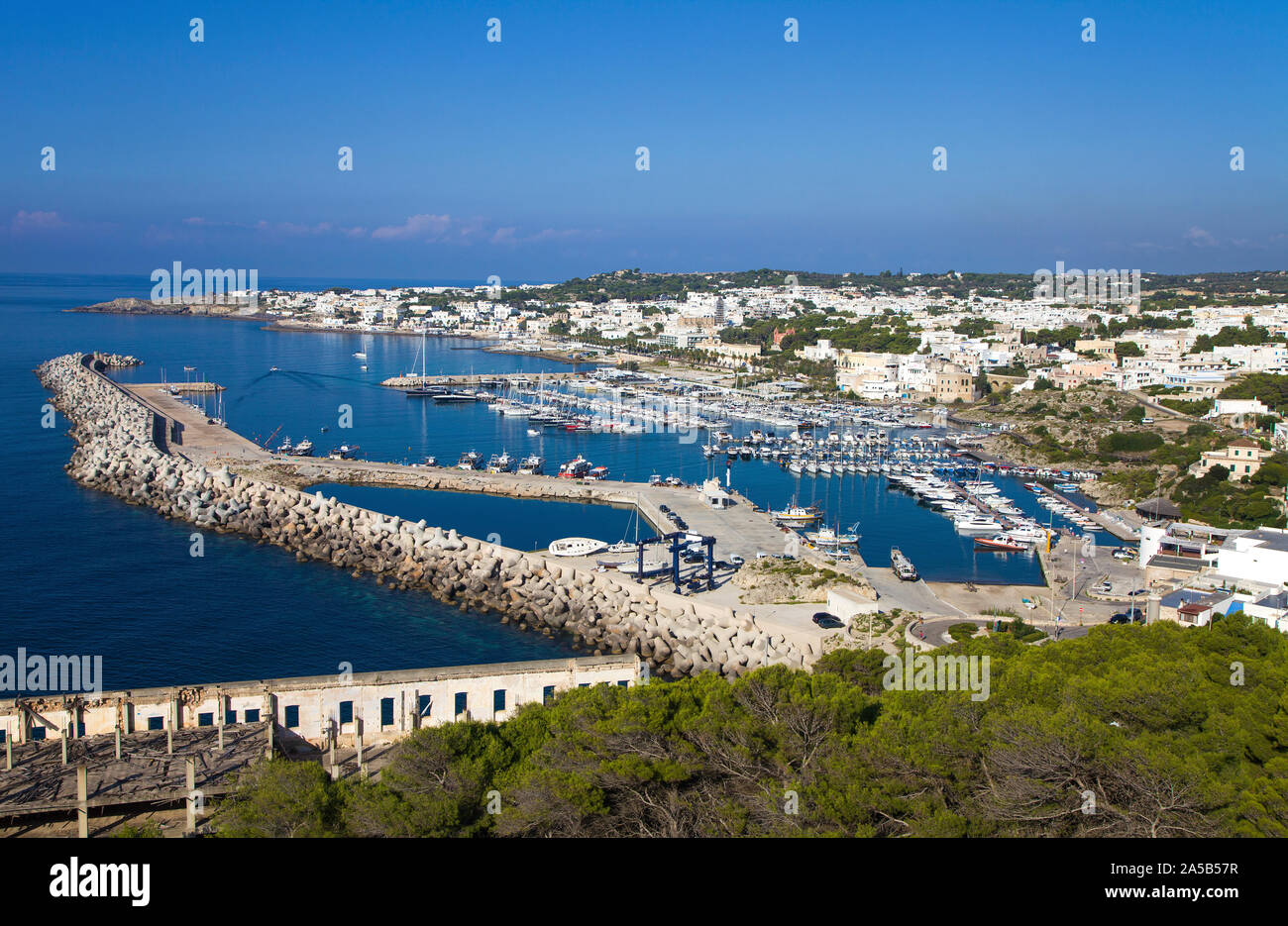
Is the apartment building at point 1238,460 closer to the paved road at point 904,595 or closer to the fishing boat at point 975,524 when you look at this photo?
the fishing boat at point 975,524

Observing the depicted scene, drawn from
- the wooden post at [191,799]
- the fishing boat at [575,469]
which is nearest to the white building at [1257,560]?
the wooden post at [191,799]

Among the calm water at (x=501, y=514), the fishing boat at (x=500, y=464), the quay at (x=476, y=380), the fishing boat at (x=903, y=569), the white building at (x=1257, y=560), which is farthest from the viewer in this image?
the quay at (x=476, y=380)

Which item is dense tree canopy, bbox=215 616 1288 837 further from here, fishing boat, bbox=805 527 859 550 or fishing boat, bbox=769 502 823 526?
fishing boat, bbox=769 502 823 526

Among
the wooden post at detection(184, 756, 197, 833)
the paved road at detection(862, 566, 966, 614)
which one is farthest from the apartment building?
the wooden post at detection(184, 756, 197, 833)

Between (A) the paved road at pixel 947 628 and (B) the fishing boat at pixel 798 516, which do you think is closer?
(A) the paved road at pixel 947 628

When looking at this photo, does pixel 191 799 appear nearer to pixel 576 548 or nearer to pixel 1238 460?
pixel 576 548
